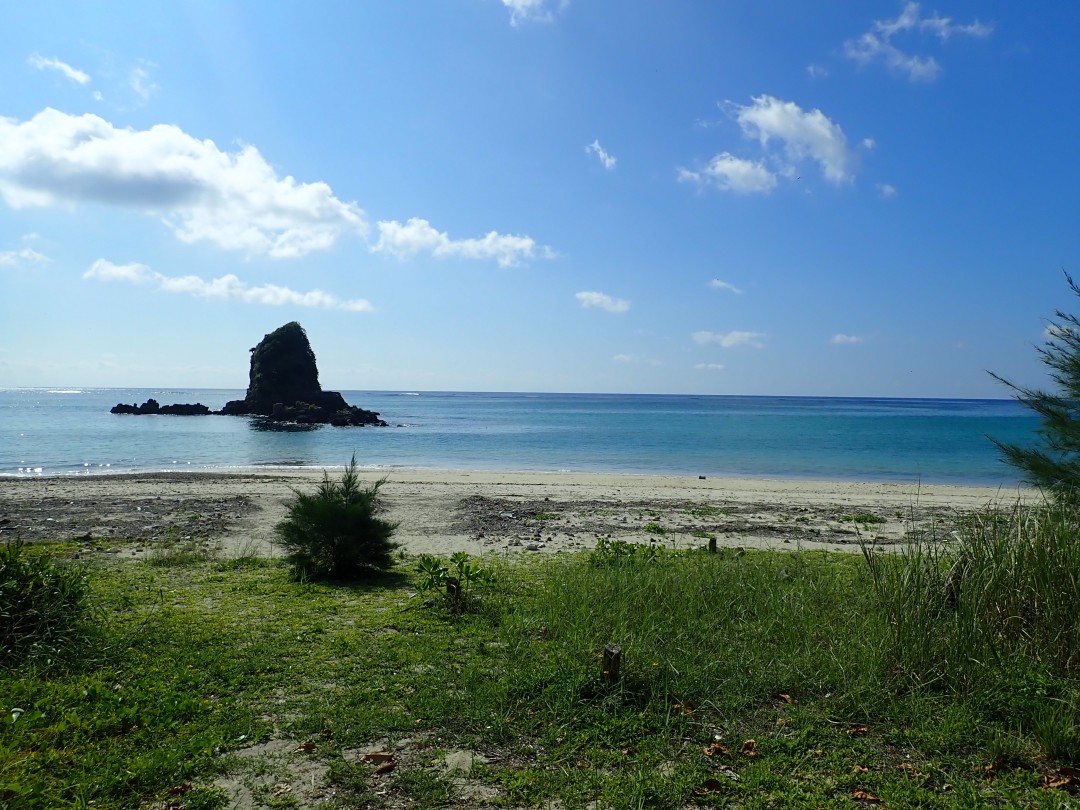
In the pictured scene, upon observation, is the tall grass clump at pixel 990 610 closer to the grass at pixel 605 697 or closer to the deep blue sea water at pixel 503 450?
the grass at pixel 605 697

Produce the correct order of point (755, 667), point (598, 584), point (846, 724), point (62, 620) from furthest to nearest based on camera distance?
point (598, 584)
point (62, 620)
point (755, 667)
point (846, 724)

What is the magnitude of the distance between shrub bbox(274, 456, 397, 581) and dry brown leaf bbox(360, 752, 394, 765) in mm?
6075

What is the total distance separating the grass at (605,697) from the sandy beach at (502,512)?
9.82 feet

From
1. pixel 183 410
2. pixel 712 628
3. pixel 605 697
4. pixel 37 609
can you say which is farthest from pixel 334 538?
pixel 183 410

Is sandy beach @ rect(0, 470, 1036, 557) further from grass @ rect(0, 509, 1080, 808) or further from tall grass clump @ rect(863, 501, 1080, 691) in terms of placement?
grass @ rect(0, 509, 1080, 808)

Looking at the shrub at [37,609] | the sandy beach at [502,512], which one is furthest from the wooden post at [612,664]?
the sandy beach at [502,512]

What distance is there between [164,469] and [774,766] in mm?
35470

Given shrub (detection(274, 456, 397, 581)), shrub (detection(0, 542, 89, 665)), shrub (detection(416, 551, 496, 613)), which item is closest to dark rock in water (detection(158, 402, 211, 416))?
shrub (detection(274, 456, 397, 581))

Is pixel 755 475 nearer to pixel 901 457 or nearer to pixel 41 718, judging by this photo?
pixel 901 457

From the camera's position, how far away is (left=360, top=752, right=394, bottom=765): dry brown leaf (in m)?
4.52

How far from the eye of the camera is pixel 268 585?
9.70 m

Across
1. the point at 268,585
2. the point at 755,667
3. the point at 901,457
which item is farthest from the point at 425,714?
the point at 901,457

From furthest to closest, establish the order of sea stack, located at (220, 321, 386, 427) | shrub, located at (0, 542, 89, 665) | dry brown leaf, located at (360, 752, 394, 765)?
sea stack, located at (220, 321, 386, 427)
shrub, located at (0, 542, 89, 665)
dry brown leaf, located at (360, 752, 394, 765)

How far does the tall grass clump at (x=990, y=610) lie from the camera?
18.6 feet
